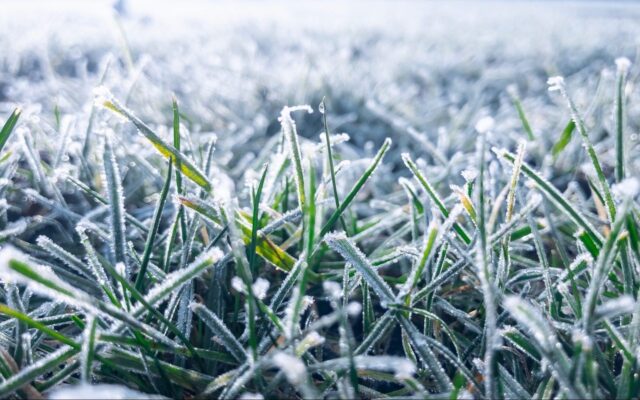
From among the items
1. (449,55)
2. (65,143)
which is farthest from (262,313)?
(449,55)

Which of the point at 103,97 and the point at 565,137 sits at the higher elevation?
the point at 103,97

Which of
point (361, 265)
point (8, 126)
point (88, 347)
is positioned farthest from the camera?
point (8, 126)

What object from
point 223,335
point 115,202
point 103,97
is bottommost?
point 223,335

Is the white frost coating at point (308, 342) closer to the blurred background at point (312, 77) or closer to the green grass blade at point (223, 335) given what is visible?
the green grass blade at point (223, 335)

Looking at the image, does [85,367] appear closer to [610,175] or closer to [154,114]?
[154,114]

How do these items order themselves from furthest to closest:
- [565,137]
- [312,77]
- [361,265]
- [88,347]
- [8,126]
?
1. [312,77]
2. [565,137]
3. [8,126]
4. [361,265]
5. [88,347]

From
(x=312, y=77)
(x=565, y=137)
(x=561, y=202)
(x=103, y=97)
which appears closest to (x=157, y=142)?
(x=103, y=97)

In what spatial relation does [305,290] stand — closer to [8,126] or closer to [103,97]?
[103,97]

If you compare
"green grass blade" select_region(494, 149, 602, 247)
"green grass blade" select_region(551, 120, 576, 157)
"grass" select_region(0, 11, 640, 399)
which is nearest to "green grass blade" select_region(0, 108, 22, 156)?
"grass" select_region(0, 11, 640, 399)

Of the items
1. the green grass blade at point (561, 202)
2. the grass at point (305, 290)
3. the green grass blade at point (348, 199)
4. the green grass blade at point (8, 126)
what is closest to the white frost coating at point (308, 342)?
the grass at point (305, 290)

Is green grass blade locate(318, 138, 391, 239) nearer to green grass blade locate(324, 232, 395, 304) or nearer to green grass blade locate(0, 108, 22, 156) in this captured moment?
green grass blade locate(324, 232, 395, 304)
